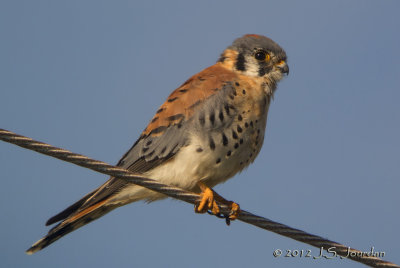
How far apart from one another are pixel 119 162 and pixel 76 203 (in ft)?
1.71

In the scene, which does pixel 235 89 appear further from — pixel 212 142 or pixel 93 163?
pixel 93 163

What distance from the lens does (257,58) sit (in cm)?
560

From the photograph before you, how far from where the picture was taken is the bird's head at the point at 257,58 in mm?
5457

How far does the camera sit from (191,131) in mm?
4676

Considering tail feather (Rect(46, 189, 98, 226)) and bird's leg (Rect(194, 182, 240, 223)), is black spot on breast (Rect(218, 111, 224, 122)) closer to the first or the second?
bird's leg (Rect(194, 182, 240, 223))

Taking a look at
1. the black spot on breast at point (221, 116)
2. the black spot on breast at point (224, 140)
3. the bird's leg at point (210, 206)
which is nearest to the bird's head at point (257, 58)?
the black spot on breast at point (221, 116)

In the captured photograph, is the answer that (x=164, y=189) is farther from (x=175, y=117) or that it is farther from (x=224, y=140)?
(x=175, y=117)

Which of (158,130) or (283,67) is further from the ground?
(283,67)

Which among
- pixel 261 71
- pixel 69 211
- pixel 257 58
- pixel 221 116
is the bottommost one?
pixel 69 211

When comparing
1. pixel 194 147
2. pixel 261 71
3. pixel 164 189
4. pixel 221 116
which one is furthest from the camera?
pixel 261 71

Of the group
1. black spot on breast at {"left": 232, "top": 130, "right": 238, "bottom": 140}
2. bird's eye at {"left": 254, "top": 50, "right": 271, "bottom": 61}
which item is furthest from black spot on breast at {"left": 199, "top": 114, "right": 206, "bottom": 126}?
bird's eye at {"left": 254, "top": 50, "right": 271, "bottom": 61}

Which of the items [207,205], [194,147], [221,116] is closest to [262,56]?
[221,116]

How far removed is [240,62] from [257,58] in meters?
0.17

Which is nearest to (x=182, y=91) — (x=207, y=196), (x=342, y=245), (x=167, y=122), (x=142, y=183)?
(x=167, y=122)
